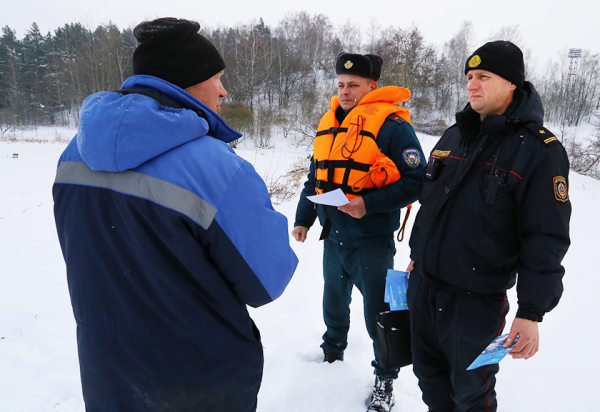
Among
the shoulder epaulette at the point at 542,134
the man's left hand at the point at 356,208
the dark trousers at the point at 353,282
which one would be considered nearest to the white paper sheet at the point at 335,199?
the man's left hand at the point at 356,208

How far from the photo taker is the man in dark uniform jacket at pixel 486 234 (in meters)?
1.45

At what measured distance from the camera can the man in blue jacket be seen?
984mm

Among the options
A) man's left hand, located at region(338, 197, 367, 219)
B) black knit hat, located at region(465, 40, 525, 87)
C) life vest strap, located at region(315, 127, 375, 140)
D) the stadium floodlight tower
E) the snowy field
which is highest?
the stadium floodlight tower

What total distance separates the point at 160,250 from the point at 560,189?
63.1 inches

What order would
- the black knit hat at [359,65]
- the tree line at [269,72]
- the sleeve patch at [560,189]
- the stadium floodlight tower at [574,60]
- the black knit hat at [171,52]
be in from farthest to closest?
the stadium floodlight tower at [574,60]
the tree line at [269,72]
the black knit hat at [359,65]
the sleeve patch at [560,189]
the black knit hat at [171,52]

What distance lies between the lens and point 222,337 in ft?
3.76

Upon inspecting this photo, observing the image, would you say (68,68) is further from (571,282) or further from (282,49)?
(571,282)

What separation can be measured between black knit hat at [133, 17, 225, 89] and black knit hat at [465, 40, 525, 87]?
1.33 m

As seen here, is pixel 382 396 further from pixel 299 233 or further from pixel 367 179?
pixel 367 179

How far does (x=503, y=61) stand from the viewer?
1627mm

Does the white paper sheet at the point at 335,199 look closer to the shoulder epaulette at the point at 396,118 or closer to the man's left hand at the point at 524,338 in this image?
the shoulder epaulette at the point at 396,118

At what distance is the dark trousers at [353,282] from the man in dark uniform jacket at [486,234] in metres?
0.40

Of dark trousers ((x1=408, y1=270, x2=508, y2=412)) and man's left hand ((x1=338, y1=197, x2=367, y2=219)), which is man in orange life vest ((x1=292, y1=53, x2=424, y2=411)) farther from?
dark trousers ((x1=408, y1=270, x2=508, y2=412))

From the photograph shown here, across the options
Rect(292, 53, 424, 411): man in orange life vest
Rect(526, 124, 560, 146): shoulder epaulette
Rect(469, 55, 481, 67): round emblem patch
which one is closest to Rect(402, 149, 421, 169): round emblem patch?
Rect(292, 53, 424, 411): man in orange life vest
